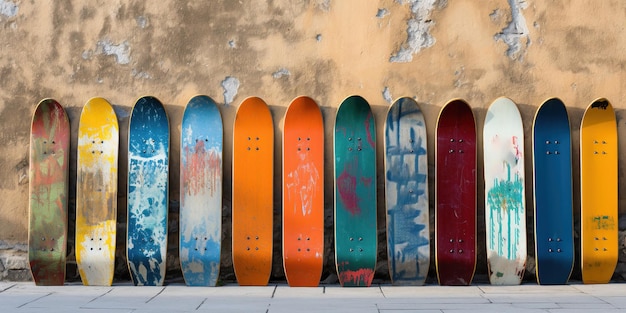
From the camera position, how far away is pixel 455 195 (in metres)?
3.80

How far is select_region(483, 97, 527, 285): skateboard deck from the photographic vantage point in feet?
12.4

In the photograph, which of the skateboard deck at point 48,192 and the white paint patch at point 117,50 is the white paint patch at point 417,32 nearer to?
the white paint patch at point 117,50

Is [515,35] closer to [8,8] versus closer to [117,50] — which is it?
[117,50]

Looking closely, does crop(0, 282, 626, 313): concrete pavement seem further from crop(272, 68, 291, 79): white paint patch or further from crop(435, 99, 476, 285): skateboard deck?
crop(272, 68, 291, 79): white paint patch

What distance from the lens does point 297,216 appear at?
379 centimetres

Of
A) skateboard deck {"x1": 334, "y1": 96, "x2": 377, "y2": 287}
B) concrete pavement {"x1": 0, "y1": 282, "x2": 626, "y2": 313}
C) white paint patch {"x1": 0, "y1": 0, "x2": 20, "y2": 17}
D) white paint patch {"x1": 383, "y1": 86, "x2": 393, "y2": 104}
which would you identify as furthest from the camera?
white paint patch {"x1": 0, "y1": 0, "x2": 20, "y2": 17}

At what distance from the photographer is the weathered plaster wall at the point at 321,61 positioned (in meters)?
3.93

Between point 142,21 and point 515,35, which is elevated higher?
point 142,21

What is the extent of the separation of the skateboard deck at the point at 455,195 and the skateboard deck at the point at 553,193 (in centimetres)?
37

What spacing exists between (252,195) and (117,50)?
1.19 meters

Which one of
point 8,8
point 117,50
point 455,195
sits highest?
point 8,8

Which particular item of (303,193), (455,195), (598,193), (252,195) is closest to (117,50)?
(252,195)

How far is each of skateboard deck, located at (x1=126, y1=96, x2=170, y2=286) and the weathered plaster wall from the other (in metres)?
0.09

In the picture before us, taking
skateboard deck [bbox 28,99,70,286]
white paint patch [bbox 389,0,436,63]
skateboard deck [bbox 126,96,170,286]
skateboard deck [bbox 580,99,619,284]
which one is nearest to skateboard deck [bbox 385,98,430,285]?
white paint patch [bbox 389,0,436,63]
